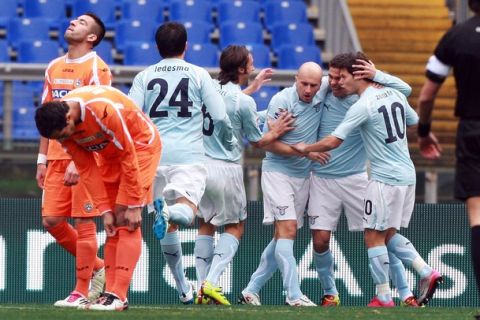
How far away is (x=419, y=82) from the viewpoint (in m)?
18.4

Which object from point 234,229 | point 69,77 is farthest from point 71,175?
point 234,229

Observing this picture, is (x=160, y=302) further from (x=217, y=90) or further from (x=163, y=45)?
(x=163, y=45)

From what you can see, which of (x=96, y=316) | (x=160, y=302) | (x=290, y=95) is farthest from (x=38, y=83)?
(x=96, y=316)

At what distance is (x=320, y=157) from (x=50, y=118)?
335 cm

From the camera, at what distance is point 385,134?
1083 centimetres

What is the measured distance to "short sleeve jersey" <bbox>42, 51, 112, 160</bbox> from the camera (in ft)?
33.2

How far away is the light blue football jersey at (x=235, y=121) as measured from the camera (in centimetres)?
1112

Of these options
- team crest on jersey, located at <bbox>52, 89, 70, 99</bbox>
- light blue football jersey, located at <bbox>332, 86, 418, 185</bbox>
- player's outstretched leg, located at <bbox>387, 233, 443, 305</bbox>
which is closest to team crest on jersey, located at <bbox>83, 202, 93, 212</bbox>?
team crest on jersey, located at <bbox>52, 89, 70, 99</bbox>

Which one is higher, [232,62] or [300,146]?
[232,62]

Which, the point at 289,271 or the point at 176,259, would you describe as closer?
the point at 176,259

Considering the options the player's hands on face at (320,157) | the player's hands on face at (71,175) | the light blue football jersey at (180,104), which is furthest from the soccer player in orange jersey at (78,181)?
the player's hands on face at (320,157)

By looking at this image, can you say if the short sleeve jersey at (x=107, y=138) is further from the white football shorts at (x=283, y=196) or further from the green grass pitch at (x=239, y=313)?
the white football shorts at (x=283, y=196)

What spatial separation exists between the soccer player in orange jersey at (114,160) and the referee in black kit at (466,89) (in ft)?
6.34

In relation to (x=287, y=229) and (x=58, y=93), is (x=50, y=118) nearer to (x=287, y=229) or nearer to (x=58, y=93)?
(x=58, y=93)
